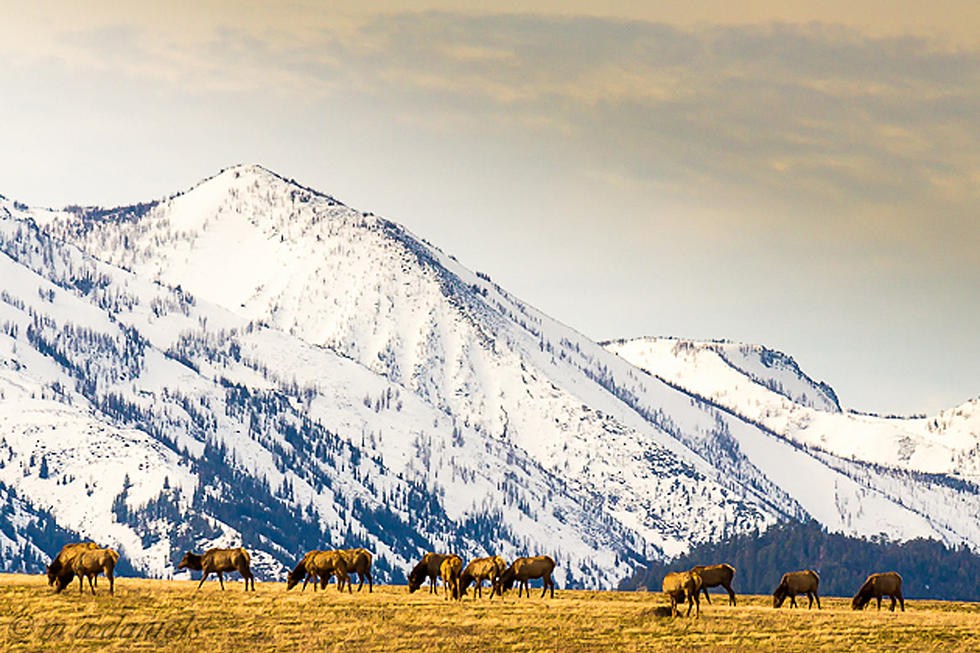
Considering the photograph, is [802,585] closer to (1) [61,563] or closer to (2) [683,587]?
(2) [683,587]

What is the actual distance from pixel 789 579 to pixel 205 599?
106 ft

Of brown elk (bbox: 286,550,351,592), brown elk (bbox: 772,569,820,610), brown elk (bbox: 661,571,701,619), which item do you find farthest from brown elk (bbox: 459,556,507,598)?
brown elk (bbox: 772,569,820,610)

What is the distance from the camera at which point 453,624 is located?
74.1 meters

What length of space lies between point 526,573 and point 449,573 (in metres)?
5.20

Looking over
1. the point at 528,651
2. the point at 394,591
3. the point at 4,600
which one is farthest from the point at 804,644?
the point at 4,600

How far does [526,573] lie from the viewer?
87312mm

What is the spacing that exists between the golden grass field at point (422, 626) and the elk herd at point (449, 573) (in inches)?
67.8

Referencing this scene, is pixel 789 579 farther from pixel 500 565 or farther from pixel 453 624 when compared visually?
pixel 453 624

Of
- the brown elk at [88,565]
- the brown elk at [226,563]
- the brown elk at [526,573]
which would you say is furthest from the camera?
the brown elk at [526,573]

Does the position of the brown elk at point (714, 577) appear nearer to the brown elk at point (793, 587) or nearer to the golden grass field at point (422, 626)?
the brown elk at point (793, 587)

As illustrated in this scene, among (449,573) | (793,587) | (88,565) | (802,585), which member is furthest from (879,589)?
(88,565)

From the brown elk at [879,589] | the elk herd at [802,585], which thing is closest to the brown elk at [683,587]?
the elk herd at [802,585]

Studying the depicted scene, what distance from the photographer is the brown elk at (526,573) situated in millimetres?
85875

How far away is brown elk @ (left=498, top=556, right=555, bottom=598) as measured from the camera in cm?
8588
